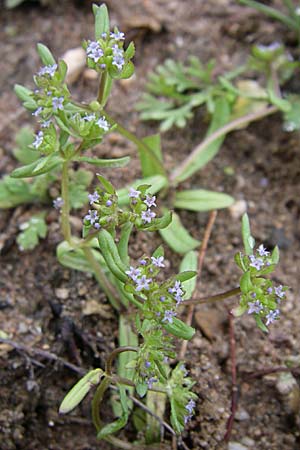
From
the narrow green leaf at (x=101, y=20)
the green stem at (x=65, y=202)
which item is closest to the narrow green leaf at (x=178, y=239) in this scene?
the green stem at (x=65, y=202)

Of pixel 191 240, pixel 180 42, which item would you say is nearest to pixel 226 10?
pixel 180 42

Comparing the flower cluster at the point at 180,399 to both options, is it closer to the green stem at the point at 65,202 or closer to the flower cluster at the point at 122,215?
the flower cluster at the point at 122,215

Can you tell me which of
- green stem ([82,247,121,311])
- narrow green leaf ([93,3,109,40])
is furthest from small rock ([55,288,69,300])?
narrow green leaf ([93,3,109,40])

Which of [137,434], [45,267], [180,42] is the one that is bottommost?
[137,434]

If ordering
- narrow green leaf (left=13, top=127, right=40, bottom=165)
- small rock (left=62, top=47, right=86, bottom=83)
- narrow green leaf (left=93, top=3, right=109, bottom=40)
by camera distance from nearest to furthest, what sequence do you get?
1. narrow green leaf (left=93, top=3, right=109, bottom=40)
2. narrow green leaf (left=13, top=127, right=40, bottom=165)
3. small rock (left=62, top=47, right=86, bottom=83)

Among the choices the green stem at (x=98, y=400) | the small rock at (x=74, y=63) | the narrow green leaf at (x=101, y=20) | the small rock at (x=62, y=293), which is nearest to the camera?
the green stem at (x=98, y=400)

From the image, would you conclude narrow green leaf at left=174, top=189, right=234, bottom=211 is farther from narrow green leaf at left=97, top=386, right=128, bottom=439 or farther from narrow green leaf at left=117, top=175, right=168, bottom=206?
narrow green leaf at left=97, top=386, right=128, bottom=439

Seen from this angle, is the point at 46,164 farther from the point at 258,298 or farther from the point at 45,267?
the point at 258,298
